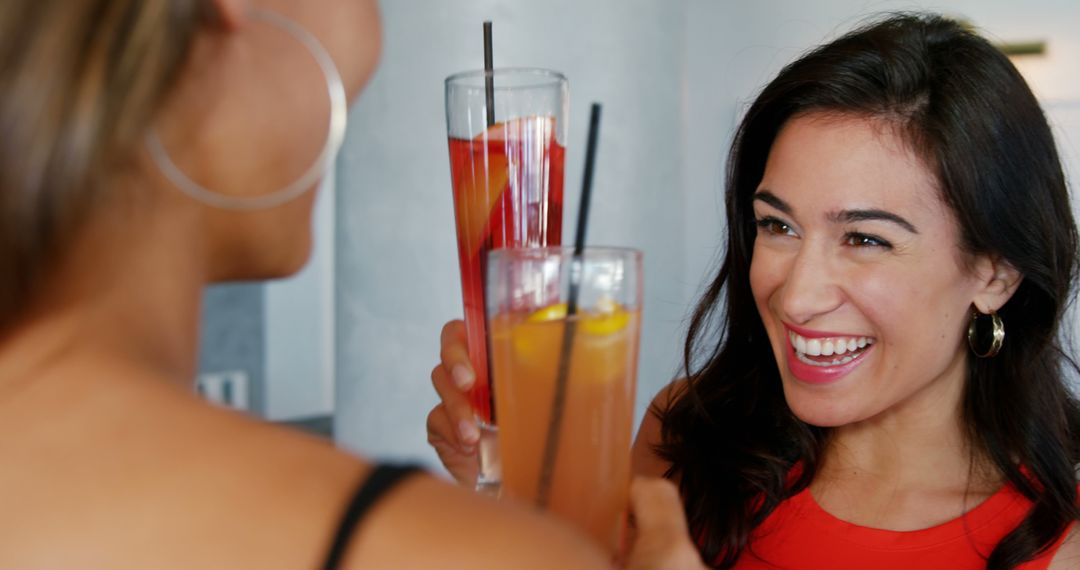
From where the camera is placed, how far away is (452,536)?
23.5 inches

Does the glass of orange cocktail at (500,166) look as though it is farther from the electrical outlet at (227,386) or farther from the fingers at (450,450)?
the electrical outlet at (227,386)

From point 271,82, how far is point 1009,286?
1.42 metres

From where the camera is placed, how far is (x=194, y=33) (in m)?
0.64

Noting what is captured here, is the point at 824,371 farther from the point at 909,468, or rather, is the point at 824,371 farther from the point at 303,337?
the point at 303,337

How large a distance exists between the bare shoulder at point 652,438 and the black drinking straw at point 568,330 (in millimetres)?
1028

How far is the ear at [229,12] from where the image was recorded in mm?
652

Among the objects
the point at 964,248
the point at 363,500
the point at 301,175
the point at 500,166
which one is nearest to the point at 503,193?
the point at 500,166

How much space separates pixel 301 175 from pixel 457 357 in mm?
558

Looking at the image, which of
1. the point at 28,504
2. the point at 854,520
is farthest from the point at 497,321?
the point at 854,520

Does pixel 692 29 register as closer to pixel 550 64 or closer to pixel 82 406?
pixel 550 64

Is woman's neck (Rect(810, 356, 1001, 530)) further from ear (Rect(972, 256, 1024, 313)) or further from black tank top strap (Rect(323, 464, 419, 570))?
black tank top strap (Rect(323, 464, 419, 570))

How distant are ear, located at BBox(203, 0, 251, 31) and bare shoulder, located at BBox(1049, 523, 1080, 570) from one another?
150cm

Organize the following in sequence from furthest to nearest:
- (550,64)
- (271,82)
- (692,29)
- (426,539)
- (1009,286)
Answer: (692,29) → (550,64) → (1009,286) → (271,82) → (426,539)

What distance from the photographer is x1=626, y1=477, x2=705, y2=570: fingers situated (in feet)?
2.80
